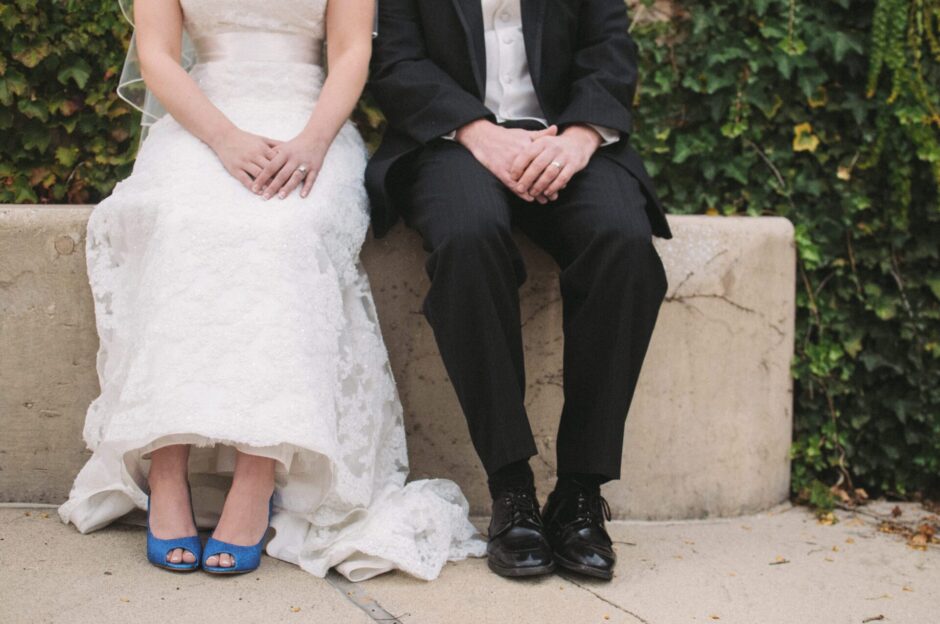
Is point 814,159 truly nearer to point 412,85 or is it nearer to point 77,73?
point 412,85

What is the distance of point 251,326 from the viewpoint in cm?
192

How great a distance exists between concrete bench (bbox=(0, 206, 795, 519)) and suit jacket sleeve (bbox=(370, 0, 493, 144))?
12.0 inches

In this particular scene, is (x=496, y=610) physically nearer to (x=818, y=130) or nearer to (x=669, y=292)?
(x=669, y=292)

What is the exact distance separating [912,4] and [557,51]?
1.12 metres

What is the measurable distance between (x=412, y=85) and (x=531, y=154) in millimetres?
383

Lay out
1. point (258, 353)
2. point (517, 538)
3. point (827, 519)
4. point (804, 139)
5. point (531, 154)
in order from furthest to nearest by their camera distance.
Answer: point (804, 139)
point (827, 519)
point (531, 154)
point (517, 538)
point (258, 353)

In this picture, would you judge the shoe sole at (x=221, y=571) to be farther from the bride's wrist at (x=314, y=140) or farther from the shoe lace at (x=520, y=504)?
the bride's wrist at (x=314, y=140)

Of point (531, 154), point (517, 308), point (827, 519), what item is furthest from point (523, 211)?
point (827, 519)

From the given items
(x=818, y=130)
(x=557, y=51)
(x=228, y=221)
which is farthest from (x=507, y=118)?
(x=818, y=130)

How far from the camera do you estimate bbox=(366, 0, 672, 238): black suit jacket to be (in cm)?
231

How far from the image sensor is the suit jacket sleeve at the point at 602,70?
2.31 m

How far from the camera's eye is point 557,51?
246 centimetres

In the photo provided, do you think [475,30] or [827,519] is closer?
[475,30]

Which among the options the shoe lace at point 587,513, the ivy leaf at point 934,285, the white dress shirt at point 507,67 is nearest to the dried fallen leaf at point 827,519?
the ivy leaf at point 934,285
